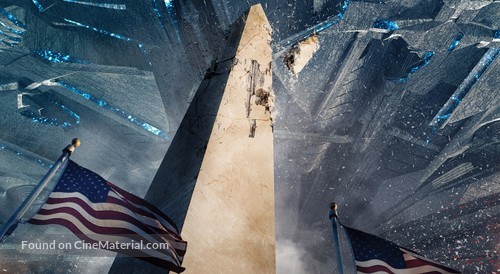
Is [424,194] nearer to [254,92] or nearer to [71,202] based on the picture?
[254,92]

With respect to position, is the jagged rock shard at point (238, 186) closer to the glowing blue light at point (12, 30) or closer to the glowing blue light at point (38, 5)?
the glowing blue light at point (38, 5)

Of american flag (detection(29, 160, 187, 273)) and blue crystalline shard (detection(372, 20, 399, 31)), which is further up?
blue crystalline shard (detection(372, 20, 399, 31))

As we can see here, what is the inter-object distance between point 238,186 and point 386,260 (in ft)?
4.37

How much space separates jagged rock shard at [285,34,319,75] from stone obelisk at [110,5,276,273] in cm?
159

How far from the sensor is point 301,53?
5.11 m

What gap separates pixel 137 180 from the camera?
8.36m

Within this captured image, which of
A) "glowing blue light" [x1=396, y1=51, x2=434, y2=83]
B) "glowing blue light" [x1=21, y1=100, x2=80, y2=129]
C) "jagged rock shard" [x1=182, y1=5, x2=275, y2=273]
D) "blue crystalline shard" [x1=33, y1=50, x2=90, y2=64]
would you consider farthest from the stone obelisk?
"glowing blue light" [x1=21, y1=100, x2=80, y2=129]

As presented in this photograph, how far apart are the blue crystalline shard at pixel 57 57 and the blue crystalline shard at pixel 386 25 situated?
4676 millimetres

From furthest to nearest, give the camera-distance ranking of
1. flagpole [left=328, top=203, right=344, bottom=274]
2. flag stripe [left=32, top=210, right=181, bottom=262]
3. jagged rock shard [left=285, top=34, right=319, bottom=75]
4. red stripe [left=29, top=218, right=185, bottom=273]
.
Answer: jagged rock shard [left=285, top=34, right=319, bottom=75], flagpole [left=328, top=203, right=344, bottom=274], flag stripe [left=32, top=210, right=181, bottom=262], red stripe [left=29, top=218, right=185, bottom=273]

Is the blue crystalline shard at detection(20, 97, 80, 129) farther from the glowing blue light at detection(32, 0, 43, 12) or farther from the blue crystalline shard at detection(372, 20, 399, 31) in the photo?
the blue crystalline shard at detection(372, 20, 399, 31)

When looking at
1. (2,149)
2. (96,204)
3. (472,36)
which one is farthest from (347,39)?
(2,149)

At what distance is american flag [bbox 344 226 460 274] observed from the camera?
2514mm

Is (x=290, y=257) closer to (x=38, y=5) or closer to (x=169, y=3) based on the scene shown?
(x=169, y=3)

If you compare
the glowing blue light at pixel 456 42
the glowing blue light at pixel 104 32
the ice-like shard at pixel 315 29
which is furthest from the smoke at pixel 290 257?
the glowing blue light at pixel 104 32
